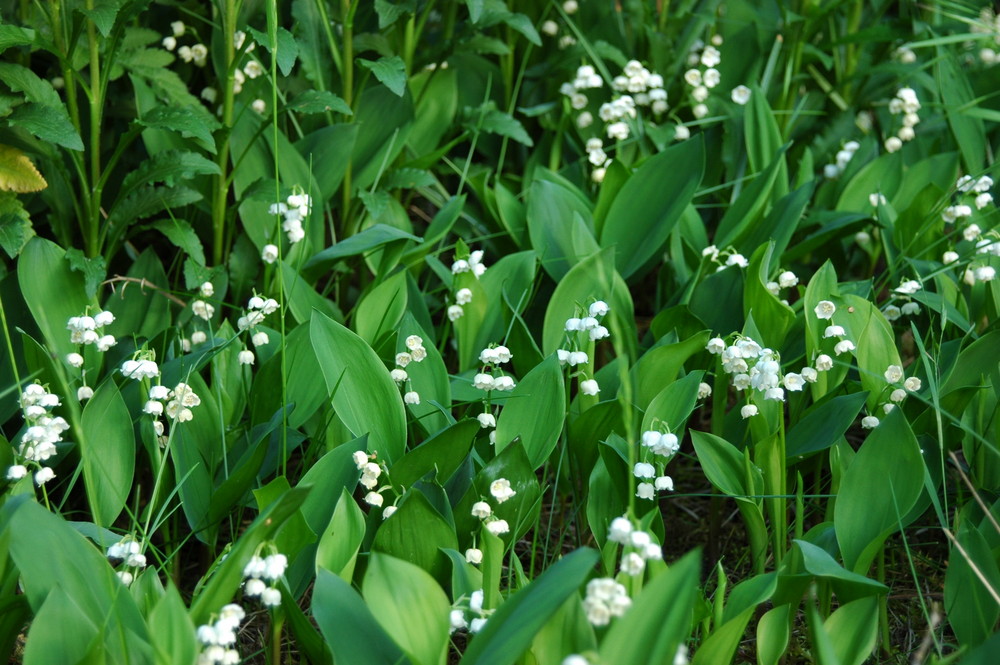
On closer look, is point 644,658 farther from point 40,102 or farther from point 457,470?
point 40,102

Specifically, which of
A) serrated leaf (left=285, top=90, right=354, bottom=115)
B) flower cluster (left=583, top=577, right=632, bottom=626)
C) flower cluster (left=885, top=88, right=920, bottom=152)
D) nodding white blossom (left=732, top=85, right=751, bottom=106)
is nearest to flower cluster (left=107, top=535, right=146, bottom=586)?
flower cluster (left=583, top=577, right=632, bottom=626)

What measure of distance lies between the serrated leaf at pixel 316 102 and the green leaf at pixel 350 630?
106 cm

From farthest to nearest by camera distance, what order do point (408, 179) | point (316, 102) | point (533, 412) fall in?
1. point (408, 179)
2. point (316, 102)
3. point (533, 412)

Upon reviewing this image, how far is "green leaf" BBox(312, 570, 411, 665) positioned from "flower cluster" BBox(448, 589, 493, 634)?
2.9 inches

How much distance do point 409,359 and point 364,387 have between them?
0.29ft

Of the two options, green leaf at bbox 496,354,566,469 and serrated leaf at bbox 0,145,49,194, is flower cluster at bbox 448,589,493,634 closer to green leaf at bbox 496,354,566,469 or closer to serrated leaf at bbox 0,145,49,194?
green leaf at bbox 496,354,566,469

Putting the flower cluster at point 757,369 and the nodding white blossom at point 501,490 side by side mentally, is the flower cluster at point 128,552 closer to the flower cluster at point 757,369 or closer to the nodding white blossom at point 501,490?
the nodding white blossom at point 501,490

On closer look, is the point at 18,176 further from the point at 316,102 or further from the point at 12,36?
the point at 316,102

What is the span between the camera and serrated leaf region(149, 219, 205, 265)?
6.00ft

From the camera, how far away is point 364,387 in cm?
151

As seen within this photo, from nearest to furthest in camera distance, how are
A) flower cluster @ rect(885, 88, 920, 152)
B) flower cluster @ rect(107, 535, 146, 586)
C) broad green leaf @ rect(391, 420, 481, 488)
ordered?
flower cluster @ rect(107, 535, 146, 586) → broad green leaf @ rect(391, 420, 481, 488) → flower cluster @ rect(885, 88, 920, 152)

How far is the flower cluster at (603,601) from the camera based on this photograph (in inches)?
36.6

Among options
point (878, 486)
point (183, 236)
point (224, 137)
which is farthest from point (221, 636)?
point (224, 137)

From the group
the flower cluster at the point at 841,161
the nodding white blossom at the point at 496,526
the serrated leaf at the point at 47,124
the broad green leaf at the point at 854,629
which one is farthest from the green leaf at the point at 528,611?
the flower cluster at the point at 841,161
